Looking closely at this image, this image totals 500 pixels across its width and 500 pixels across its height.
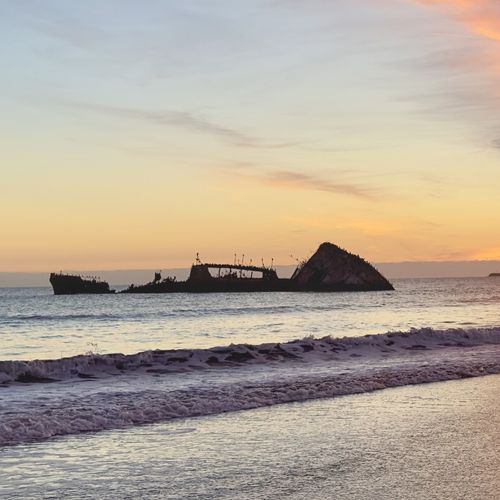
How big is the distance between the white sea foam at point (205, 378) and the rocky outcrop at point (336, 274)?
146698mm

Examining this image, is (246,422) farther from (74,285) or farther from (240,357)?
(74,285)

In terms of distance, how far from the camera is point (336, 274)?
582 ft

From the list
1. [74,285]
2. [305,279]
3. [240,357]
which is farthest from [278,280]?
[240,357]

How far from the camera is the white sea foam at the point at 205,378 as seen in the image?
12.8 metres

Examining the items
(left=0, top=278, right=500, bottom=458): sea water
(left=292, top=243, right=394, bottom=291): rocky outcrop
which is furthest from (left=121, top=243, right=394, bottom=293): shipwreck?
(left=0, top=278, right=500, bottom=458): sea water

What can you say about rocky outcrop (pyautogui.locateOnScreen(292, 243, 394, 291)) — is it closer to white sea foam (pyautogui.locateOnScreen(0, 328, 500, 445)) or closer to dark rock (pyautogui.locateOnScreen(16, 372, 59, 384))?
white sea foam (pyautogui.locateOnScreen(0, 328, 500, 445))

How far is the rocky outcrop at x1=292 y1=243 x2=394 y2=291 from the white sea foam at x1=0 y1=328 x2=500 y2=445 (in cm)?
14670

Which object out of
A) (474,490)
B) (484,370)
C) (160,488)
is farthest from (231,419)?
(484,370)

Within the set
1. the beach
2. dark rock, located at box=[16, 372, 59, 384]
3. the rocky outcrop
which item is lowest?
dark rock, located at box=[16, 372, 59, 384]

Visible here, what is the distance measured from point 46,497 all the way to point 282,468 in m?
2.73

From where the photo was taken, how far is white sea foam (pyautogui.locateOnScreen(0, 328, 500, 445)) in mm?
12750

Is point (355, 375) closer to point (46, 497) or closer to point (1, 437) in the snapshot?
point (1, 437)

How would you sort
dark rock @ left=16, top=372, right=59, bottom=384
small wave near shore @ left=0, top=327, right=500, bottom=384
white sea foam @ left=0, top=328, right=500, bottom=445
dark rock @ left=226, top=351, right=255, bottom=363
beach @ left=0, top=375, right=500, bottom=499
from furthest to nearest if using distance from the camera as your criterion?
dark rock @ left=226, top=351, right=255, bottom=363 < small wave near shore @ left=0, top=327, right=500, bottom=384 < dark rock @ left=16, top=372, right=59, bottom=384 < white sea foam @ left=0, top=328, right=500, bottom=445 < beach @ left=0, top=375, right=500, bottom=499

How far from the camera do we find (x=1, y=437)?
426 inches
